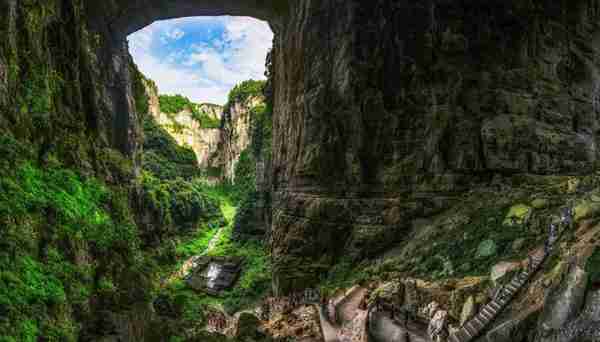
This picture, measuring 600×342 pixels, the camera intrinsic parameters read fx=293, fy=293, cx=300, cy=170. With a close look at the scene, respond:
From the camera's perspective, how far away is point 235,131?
74438 mm

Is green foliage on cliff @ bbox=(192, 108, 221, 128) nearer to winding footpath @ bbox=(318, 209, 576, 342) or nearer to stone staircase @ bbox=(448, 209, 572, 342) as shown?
winding footpath @ bbox=(318, 209, 576, 342)

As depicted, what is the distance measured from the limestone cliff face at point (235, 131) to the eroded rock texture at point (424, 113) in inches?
2022

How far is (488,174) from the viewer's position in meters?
16.6

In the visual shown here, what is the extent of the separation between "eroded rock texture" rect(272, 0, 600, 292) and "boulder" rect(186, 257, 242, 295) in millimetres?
9943

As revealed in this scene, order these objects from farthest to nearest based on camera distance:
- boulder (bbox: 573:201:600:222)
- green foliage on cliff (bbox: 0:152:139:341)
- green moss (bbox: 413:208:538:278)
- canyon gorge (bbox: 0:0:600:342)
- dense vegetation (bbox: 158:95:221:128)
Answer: dense vegetation (bbox: 158:95:221:128) → green moss (bbox: 413:208:538:278) → boulder (bbox: 573:201:600:222) → canyon gorge (bbox: 0:0:600:342) → green foliage on cliff (bbox: 0:152:139:341)

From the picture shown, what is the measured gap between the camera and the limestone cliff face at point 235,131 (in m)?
71.3

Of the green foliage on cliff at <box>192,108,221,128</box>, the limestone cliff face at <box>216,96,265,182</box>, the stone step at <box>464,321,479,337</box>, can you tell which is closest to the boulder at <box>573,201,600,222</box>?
the stone step at <box>464,321,479,337</box>

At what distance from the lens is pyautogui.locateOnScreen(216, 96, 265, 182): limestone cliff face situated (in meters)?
71.3

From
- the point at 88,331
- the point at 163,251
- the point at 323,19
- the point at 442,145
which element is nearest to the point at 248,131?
the point at 163,251

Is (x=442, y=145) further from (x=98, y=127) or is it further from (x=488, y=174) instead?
(x=98, y=127)

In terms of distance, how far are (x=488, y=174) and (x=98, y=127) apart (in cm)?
2167

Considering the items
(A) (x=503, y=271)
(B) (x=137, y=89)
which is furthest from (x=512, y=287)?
(B) (x=137, y=89)

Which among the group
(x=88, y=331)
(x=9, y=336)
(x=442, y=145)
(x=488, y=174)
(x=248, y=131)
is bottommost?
(x=88, y=331)

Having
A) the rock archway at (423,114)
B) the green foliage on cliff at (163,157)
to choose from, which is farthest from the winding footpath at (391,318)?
the green foliage on cliff at (163,157)
